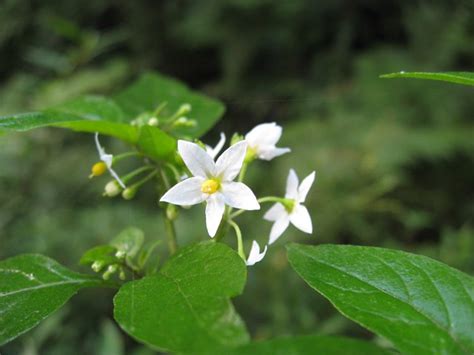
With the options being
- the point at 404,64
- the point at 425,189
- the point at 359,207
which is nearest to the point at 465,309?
the point at 359,207

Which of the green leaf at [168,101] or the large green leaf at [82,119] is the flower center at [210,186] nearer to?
the large green leaf at [82,119]

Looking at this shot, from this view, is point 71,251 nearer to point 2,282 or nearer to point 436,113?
point 2,282

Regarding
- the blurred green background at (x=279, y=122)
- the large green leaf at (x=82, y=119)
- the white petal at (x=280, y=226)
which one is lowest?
the blurred green background at (x=279, y=122)

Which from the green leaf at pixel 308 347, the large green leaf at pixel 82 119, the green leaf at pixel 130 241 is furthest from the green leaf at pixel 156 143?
the green leaf at pixel 308 347

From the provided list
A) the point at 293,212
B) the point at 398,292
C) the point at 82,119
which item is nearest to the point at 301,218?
the point at 293,212

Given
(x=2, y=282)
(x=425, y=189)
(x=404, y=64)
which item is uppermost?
(x=2, y=282)

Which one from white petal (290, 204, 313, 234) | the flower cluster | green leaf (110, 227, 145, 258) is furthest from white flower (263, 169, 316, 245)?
green leaf (110, 227, 145, 258)
